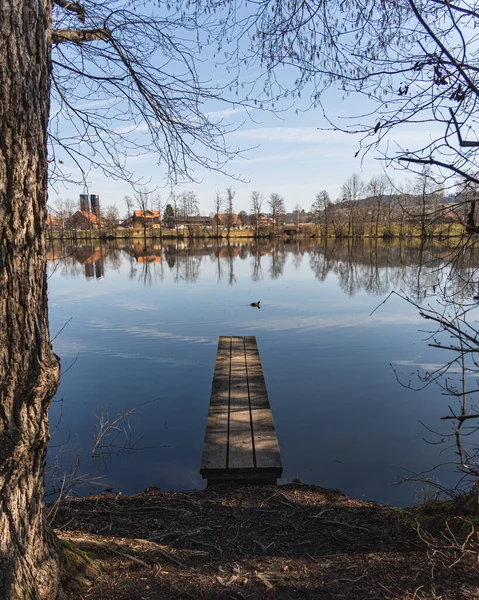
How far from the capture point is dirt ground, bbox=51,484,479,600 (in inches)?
93.3

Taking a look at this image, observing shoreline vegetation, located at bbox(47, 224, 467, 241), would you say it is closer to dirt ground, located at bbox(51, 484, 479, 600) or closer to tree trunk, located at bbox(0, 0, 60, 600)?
dirt ground, located at bbox(51, 484, 479, 600)

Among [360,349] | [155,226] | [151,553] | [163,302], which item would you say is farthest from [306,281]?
[155,226]

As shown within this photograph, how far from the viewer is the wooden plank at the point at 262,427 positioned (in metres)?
4.71

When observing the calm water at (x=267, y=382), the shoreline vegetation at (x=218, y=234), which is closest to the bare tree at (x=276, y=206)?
the shoreline vegetation at (x=218, y=234)

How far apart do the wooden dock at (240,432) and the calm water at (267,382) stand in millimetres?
533

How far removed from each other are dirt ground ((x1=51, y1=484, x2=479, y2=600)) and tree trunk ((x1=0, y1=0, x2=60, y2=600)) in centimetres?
48

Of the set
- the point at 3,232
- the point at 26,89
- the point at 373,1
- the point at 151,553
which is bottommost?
the point at 151,553

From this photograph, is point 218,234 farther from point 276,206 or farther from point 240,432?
point 240,432

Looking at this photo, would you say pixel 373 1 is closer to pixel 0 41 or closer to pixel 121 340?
pixel 0 41

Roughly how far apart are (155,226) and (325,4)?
100688 millimetres

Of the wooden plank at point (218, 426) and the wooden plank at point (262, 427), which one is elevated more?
the wooden plank at point (262, 427)

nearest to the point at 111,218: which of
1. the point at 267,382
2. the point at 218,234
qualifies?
the point at 218,234

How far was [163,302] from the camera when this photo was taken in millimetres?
17719

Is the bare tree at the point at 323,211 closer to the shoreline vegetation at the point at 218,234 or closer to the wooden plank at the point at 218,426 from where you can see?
the shoreline vegetation at the point at 218,234
